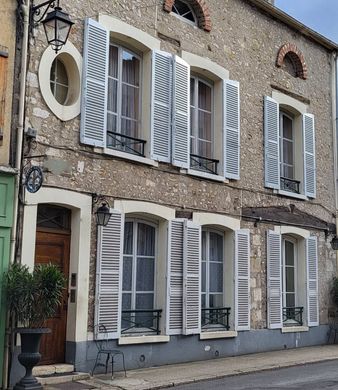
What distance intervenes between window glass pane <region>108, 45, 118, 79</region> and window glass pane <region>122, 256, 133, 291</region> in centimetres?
327

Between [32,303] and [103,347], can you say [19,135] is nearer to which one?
[32,303]

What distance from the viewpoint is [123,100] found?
10.7 meters

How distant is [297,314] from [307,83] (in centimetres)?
569

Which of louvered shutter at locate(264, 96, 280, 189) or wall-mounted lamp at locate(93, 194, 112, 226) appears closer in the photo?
wall-mounted lamp at locate(93, 194, 112, 226)

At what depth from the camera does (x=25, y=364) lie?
7.78m

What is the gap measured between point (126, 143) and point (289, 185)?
17.1 ft

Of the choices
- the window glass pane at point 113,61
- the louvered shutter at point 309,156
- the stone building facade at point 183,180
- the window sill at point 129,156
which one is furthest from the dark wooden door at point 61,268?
the louvered shutter at point 309,156

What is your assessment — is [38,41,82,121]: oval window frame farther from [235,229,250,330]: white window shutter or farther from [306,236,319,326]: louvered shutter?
[306,236,319,326]: louvered shutter

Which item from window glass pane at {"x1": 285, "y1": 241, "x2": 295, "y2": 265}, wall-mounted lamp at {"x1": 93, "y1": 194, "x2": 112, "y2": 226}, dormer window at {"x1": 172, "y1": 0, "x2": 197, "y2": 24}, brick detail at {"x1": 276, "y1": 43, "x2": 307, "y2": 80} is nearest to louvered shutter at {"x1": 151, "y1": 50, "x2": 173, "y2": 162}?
dormer window at {"x1": 172, "y1": 0, "x2": 197, "y2": 24}

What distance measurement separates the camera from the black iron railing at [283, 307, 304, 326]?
1346 centimetres

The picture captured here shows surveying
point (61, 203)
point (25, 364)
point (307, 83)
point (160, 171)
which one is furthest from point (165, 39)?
point (25, 364)

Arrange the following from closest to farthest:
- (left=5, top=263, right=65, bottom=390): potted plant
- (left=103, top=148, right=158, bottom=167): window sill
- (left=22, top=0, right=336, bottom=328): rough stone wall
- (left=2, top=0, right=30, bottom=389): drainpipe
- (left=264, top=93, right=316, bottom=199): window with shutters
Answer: (left=5, top=263, right=65, bottom=390): potted plant → (left=2, top=0, right=30, bottom=389): drainpipe → (left=22, top=0, right=336, bottom=328): rough stone wall → (left=103, top=148, right=158, bottom=167): window sill → (left=264, top=93, right=316, bottom=199): window with shutters

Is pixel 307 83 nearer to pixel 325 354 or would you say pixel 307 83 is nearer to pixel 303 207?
pixel 303 207

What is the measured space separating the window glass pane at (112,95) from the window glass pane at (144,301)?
331cm
